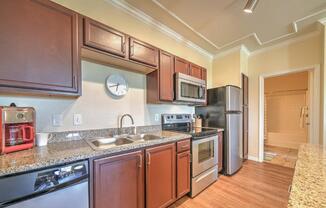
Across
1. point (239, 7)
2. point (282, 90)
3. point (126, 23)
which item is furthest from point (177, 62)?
point (282, 90)

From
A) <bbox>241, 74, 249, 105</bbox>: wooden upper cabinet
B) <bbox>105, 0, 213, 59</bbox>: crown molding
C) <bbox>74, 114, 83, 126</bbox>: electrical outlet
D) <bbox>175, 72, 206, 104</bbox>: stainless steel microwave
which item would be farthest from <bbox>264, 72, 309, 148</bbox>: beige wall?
<bbox>74, 114, 83, 126</bbox>: electrical outlet

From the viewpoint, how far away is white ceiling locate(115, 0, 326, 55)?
6.64 feet

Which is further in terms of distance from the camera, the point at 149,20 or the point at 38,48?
the point at 149,20

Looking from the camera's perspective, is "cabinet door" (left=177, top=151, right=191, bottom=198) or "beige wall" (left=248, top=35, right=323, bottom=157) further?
"beige wall" (left=248, top=35, right=323, bottom=157)

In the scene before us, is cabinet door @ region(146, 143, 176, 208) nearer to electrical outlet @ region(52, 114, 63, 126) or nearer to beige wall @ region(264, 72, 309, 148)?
electrical outlet @ region(52, 114, 63, 126)

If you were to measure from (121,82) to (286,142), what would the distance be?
5.68 meters

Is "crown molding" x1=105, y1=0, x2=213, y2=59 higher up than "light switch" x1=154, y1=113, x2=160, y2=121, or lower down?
higher up

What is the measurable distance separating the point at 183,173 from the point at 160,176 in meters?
0.42

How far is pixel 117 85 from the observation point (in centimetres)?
199

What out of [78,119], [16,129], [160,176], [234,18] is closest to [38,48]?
[16,129]

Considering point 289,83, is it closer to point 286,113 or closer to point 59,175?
point 286,113

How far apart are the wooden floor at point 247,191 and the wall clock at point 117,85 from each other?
1.65 metres

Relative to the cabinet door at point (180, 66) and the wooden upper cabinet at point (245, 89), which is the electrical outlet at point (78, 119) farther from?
the wooden upper cabinet at point (245, 89)

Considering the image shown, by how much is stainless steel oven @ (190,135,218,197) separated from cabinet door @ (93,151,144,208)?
892 mm
